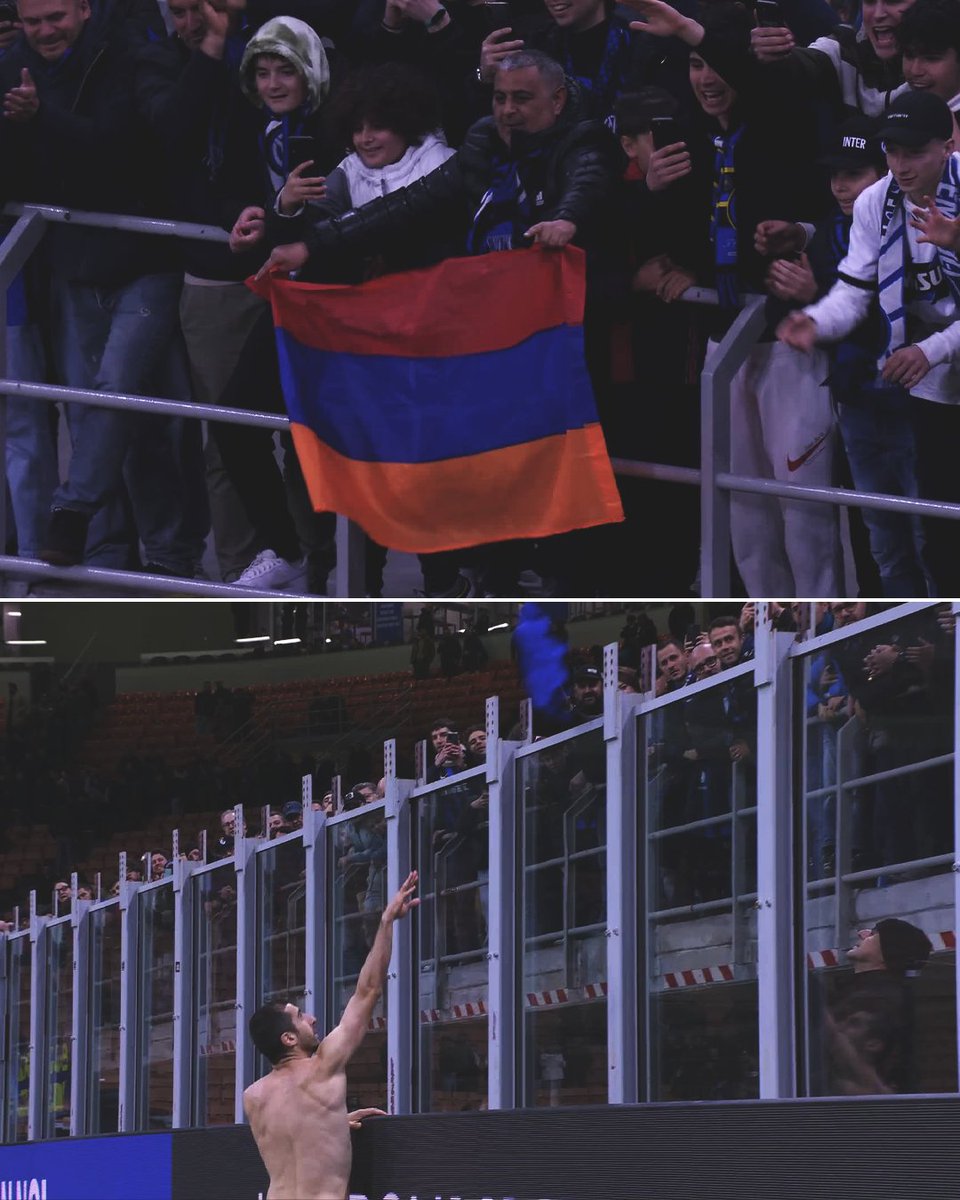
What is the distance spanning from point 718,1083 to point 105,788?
3496 millimetres

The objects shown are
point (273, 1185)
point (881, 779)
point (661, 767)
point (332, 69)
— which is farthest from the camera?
point (332, 69)

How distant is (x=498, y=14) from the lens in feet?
23.3

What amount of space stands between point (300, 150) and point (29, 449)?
149 cm

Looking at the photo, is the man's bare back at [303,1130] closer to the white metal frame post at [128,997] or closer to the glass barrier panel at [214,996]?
the glass barrier panel at [214,996]

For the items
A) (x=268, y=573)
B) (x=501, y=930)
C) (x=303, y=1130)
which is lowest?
(x=303, y=1130)

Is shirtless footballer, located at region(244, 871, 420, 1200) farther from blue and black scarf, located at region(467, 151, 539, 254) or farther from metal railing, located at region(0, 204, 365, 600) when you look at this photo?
blue and black scarf, located at region(467, 151, 539, 254)

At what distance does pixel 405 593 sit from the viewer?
7.48 m

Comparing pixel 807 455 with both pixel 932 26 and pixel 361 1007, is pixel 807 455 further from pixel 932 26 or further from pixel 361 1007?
pixel 361 1007

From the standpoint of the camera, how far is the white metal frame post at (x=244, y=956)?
7598 millimetres

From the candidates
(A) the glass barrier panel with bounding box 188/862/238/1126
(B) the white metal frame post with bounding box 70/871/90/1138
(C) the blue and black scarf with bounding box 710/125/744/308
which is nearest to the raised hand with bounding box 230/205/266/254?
(C) the blue and black scarf with bounding box 710/125/744/308

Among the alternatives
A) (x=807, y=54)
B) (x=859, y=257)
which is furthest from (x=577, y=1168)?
(x=807, y=54)

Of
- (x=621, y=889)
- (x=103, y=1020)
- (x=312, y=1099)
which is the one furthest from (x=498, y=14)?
(x=103, y=1020)

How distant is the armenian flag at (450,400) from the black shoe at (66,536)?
93cm

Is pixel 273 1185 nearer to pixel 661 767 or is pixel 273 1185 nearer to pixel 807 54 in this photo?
pixel 661 767
